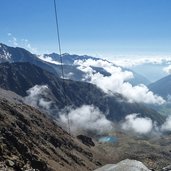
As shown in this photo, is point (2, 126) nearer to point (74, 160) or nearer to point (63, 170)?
point (63, 170)

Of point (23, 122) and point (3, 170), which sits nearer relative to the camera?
point (3, 170)

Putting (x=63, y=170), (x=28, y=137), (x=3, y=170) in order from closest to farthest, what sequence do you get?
(x=3, y=170)
(x=63, y=170)
(x=28, y=137)

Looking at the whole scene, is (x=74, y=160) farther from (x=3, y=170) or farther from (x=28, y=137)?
(x=3, y=170)

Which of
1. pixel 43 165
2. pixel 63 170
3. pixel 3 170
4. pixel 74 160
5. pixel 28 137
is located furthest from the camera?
pixel 74 160

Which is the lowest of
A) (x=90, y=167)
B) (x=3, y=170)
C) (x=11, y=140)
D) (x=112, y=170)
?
(x=90, y=167)

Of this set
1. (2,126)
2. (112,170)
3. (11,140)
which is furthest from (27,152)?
(112,170)

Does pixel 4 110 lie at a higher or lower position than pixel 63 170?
higher

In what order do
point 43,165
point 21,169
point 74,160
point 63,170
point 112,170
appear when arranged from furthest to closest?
point 74,160, point 63,170, point 43,165, point 112,170, point 21,169

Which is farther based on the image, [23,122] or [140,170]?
[23,122]

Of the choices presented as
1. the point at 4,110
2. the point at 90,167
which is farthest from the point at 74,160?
the point at 4,110
